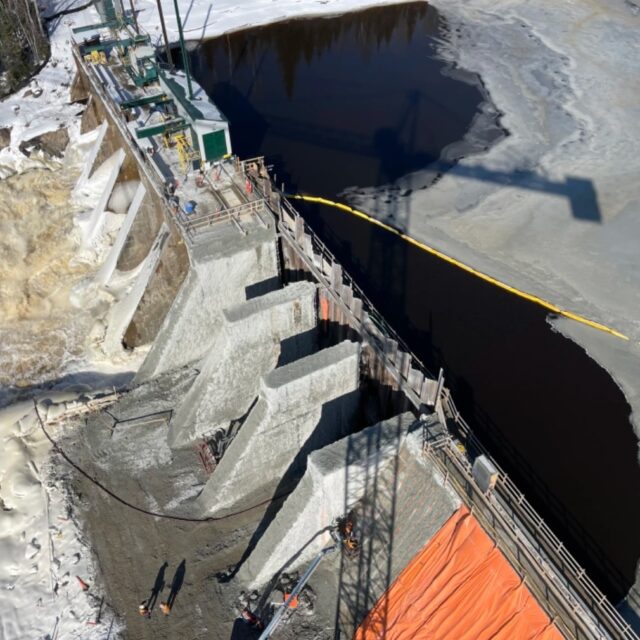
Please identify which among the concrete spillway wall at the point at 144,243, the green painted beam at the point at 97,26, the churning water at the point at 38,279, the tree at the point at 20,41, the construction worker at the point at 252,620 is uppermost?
the green painted beam at the point at 97,26

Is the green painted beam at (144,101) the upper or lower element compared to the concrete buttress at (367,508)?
upper

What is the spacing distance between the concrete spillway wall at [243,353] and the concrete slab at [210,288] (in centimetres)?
185

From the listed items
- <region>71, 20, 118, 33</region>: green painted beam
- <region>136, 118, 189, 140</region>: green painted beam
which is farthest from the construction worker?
<region>71, 20, 118, 33</region>: green painted beam

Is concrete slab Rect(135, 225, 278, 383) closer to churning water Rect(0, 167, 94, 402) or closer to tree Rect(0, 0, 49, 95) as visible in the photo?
churning water Rect(0, 167, 94, 402)

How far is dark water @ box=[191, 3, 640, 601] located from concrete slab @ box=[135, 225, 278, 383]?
555 cm

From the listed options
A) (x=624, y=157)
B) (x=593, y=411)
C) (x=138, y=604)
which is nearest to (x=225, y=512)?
(x=138, y=604)

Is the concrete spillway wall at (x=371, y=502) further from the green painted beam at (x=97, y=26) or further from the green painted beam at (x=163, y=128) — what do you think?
the green painted beam at (x=97, y=26)

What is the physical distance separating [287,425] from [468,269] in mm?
12548

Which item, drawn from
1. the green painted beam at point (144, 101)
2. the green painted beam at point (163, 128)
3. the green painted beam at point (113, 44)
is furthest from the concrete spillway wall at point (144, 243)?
the green painted beam at point (113, 44)

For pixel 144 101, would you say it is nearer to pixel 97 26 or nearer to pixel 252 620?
pixel 97 26

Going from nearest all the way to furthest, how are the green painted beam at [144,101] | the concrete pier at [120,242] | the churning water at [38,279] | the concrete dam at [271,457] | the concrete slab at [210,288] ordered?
the concrete dam at [271,457]
the concrete slab at [210,288]
the churning water at [38,279]
the concrete pier at [120,242]
the green painted beam at [144,101]

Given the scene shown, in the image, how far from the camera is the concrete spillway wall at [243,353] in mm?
20641

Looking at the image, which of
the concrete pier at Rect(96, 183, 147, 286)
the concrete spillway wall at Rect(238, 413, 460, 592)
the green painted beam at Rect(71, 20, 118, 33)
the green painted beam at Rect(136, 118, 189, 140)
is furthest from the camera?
the green painted beam at Rect(71, 20, 118, 33)

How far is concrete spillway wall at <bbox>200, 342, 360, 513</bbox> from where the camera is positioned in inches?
723
